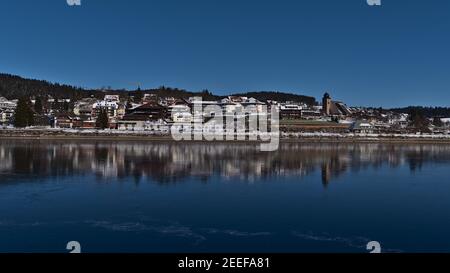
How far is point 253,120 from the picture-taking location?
31547mm

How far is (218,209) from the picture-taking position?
630cm

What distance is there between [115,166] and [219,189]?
429 cm

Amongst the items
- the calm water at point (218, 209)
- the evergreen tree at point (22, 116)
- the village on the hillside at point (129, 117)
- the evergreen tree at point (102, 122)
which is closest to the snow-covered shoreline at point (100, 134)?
the village on the hillside at point (129, 117)

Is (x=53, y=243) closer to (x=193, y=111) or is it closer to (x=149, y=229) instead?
(x=149, y=229)

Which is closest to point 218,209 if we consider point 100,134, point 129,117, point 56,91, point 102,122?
point 100,134

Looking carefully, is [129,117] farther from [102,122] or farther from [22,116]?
[22,116]

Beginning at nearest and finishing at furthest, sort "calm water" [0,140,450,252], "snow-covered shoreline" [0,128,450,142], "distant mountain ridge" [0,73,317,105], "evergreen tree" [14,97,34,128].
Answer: "calm water" [0,140,450,252], "snow-covered shoreline" [0,128,450,142], "evergreen tree" [14,97,34,128], "distant mountain ridge" [0,73,317,105]

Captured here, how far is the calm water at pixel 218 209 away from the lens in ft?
15.3

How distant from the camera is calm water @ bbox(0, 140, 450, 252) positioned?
4668 millimetres

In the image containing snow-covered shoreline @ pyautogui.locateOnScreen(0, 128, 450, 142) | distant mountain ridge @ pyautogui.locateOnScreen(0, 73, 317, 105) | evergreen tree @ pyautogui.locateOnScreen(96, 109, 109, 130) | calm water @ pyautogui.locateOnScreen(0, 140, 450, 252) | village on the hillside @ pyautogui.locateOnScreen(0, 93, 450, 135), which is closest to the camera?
calm water @ pyautogui.locateOnScreen(0, 140, 450, 252)

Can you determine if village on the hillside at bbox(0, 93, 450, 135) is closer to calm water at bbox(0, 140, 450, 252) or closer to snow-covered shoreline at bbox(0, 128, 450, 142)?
snow-covered shoreline at bbox(0, 128, 450, 142)

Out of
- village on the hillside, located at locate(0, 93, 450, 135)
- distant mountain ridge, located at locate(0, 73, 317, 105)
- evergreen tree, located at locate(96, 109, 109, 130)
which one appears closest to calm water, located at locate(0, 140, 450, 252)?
evergreen tree, located at locate(96, 109, 109, 130)

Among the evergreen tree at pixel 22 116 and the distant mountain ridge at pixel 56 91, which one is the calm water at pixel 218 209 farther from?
the distant mountain ridge at pixel 56 91
